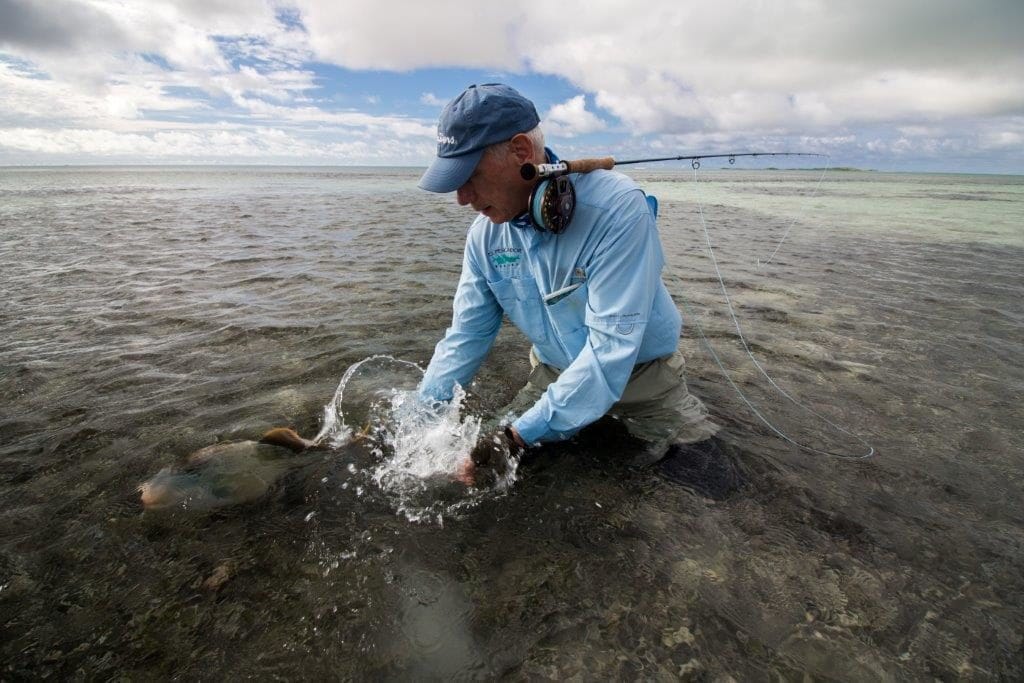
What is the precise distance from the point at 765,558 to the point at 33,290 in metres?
10.1

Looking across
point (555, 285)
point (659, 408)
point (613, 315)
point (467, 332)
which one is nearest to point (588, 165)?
point (555, 285)

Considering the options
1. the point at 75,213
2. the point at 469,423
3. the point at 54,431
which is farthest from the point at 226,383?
the point at 75,213

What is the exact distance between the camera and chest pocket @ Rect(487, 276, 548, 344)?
3242 mm

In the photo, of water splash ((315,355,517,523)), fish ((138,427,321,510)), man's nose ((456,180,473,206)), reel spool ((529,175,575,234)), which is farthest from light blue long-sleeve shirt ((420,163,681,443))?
fish ((138,427,321,510))

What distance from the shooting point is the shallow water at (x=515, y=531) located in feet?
7.28

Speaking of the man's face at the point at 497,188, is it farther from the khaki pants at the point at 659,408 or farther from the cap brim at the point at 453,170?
the khaki pants at the point at 659,408

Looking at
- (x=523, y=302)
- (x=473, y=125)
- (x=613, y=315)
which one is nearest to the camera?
(x=473, y=125)

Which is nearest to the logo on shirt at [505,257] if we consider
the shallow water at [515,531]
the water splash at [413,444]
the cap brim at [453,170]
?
the cap brim at [453,170]

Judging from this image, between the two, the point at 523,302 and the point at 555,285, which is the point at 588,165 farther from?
A: the point at 523,302

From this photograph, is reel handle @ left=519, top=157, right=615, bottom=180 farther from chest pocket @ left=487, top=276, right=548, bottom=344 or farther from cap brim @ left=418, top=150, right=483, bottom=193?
chest pocket @ left=487, top=276, right=548, bottom=344

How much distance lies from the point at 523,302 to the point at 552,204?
85 centimetres

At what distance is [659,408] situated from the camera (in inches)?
143

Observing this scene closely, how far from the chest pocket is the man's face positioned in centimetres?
52

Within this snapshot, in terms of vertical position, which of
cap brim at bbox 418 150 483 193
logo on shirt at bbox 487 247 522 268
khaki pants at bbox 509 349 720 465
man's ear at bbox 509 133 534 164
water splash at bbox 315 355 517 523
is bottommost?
water splash at bbox 315 355 517 523
